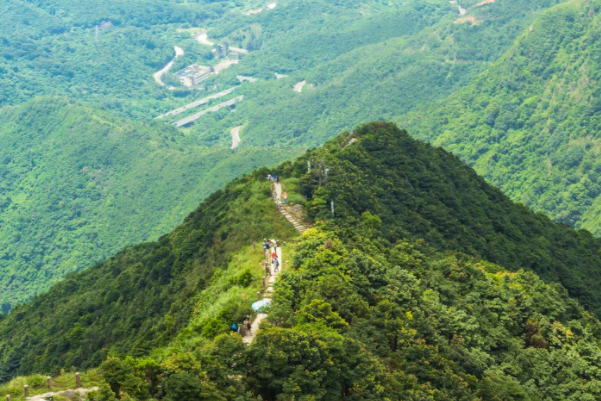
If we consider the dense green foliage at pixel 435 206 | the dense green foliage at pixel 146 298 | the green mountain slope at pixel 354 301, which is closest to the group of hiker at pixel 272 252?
the green mountain slope at pixel 354 301

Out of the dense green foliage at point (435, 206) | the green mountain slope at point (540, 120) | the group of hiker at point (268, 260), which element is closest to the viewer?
the group of hiker at point (268, 260)

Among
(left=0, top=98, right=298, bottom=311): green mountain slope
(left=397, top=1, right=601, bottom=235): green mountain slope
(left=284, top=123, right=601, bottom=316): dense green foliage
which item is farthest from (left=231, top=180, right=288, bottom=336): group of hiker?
(left=397, top=1, right=601, bottom=235): green mountain slope

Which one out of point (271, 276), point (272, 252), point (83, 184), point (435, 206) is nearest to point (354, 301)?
point (271, 276)

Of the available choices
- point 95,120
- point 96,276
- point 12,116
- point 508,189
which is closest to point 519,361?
point 96,276

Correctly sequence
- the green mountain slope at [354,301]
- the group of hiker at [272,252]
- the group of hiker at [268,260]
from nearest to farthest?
the green mountain slope at [354,301] → the group of hiker at [268,260] → the group of hiker at [272,252]

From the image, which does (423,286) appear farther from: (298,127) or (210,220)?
(298,127)

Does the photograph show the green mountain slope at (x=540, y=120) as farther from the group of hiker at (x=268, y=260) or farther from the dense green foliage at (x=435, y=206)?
the group of hiker at (x=268, y=260)
